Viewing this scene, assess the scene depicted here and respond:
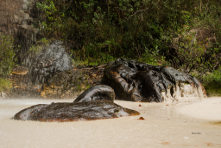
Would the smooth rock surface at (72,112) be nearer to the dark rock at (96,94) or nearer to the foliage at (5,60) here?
the dark rock at (96,94)

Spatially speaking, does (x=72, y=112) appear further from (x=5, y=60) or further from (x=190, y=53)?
(x=190, y=53)

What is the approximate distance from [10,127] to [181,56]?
780 cm

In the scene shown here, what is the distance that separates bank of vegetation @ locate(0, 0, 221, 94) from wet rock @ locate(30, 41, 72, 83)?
1.49 m

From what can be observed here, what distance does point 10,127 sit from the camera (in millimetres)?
2580

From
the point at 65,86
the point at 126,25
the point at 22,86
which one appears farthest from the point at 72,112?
the point at 126,25

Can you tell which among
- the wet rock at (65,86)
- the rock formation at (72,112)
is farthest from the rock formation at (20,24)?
the rock formation at (72,112)

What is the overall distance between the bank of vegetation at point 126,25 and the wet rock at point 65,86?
11.5ft

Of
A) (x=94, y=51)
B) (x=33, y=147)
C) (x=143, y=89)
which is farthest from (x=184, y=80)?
(x=94, y=51)

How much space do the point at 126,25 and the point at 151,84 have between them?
6819 mm

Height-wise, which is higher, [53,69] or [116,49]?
[116,49]

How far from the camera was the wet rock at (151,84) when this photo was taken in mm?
5897

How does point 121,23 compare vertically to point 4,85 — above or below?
above

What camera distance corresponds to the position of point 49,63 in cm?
880

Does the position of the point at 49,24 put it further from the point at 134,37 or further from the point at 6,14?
the point at 134,37
